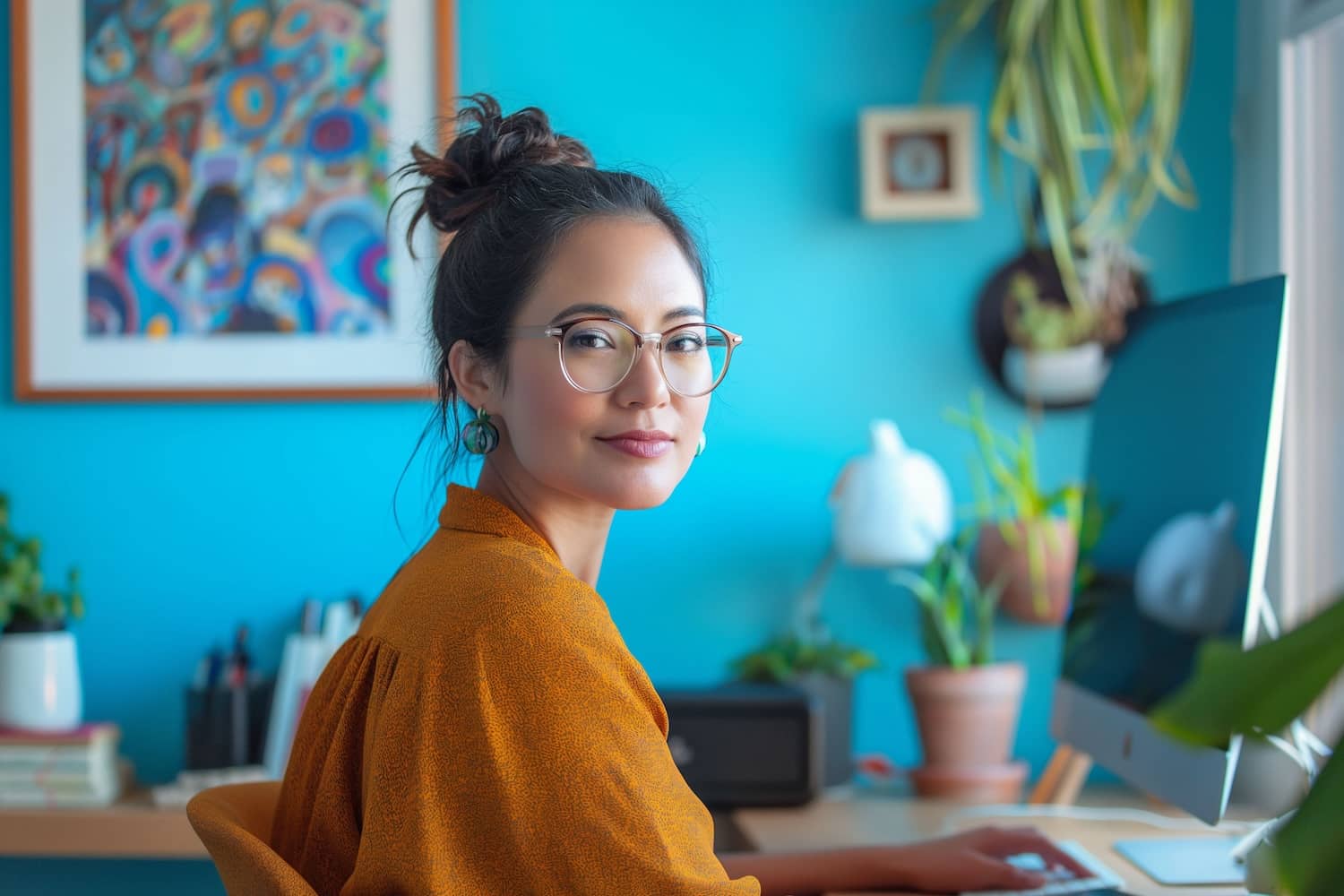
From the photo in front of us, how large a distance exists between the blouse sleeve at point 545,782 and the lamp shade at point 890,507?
1272 millimetres

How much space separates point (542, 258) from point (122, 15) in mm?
1690

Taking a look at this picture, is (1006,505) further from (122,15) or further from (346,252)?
(122,15)

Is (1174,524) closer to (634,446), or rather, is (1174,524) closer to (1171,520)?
(1171,520)

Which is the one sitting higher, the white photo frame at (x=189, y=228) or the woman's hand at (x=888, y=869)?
the white photo frame at (x=189, y=228)

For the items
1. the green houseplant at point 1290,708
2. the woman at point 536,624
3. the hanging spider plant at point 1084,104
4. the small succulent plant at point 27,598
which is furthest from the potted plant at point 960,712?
the green houseplant at point 1290,708

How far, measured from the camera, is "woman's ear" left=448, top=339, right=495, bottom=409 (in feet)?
3.86

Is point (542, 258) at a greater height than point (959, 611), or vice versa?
point (542, 258)

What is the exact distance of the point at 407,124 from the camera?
2396mm

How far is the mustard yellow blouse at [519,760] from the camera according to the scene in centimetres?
85

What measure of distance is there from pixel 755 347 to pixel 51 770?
4.52 feet

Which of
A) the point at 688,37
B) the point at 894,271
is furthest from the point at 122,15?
the point at 894,271

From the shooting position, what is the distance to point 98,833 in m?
2.11

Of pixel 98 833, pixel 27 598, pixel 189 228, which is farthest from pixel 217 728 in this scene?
pixel 189 228

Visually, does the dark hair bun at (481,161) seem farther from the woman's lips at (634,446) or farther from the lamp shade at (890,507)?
the lamp shade at (890,507)
